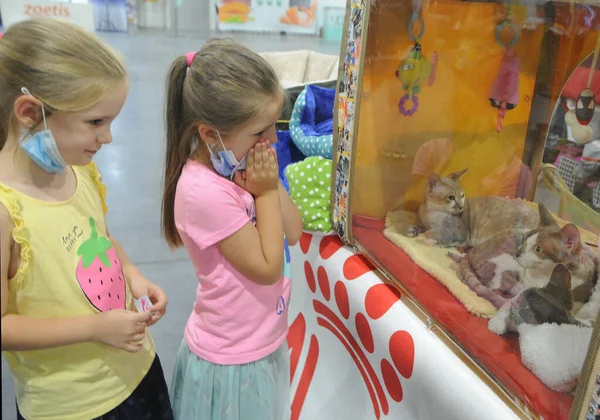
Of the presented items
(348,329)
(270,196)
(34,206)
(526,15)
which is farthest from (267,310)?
(526,15)

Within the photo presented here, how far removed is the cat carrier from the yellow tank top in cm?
62

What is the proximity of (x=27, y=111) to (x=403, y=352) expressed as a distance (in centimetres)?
79

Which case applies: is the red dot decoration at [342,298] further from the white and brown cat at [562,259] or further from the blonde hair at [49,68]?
the blonde hair at [49,68]

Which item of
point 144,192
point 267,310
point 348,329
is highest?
point 267,310

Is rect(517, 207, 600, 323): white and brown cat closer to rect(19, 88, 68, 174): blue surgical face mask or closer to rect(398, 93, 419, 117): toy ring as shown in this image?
rect(398, 93, 419, 117): toy ring

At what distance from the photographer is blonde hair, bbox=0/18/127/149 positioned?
731 millimetres

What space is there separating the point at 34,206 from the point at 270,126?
1.35 feet

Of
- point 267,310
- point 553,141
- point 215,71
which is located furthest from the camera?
point 553,141

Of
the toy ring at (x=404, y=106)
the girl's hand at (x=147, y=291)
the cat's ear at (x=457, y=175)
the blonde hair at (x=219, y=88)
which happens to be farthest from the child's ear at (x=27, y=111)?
the cat's ear at (x=457, y=175)

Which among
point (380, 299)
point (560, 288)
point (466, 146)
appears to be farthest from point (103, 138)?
point (466, 146)

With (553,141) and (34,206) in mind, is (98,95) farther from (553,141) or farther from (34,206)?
(553,141)

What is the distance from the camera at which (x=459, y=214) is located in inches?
48.9

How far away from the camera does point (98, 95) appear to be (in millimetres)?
772

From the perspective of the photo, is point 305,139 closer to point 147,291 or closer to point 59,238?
point 147,291
